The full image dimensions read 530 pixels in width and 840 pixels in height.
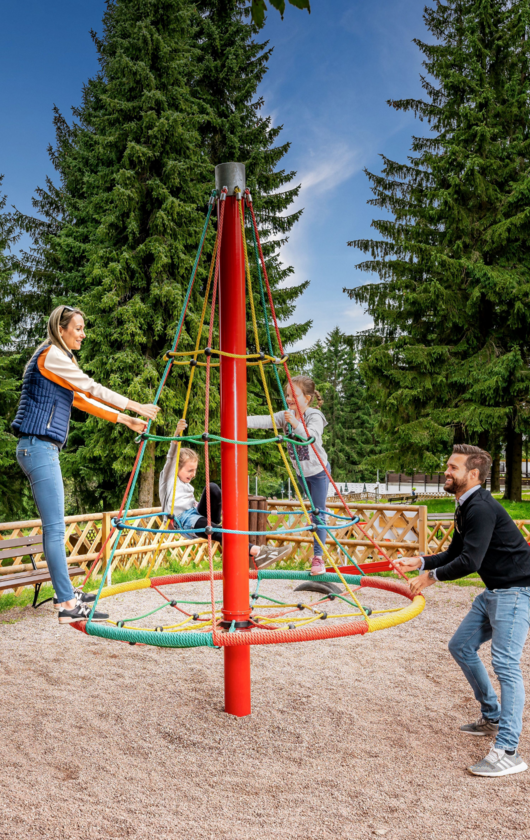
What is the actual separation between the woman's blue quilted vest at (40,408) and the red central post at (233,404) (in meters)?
0.99

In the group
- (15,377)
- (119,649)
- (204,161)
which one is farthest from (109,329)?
(119,649)

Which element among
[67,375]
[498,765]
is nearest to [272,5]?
[67,375]

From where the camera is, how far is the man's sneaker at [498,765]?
9.69 feet

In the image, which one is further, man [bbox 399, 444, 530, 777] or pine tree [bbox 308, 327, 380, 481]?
pine tree [bbox 308, 327, 380, 481]

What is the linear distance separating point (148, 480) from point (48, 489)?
430 inches

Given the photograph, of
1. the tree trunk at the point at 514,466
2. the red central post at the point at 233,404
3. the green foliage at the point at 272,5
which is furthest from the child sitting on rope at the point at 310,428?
the tree trunk at the point at 514,466

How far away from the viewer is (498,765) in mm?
2961

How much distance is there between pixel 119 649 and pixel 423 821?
3599 millimetres

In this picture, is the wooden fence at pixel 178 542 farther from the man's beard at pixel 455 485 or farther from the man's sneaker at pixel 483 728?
the man's beard at pixel 455 485

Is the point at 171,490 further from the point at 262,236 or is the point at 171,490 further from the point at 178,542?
the point at 262,236

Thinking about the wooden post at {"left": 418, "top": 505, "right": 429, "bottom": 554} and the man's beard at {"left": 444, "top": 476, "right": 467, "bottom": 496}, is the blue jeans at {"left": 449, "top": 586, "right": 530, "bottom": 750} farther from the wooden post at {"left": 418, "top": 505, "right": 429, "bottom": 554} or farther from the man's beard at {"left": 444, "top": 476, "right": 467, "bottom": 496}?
the wooden post at {"left": 418, "top": 505, "right": 429, "bottom": 554}

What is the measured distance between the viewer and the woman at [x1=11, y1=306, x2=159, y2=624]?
280cm

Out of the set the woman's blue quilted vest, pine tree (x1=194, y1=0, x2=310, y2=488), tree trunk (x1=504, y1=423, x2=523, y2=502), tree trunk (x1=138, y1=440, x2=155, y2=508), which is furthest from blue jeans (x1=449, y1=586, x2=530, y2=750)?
tree trunk (x1=504, y1=423, x2=523, y2=502)

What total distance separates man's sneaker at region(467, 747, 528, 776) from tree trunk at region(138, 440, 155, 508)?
10714mm
